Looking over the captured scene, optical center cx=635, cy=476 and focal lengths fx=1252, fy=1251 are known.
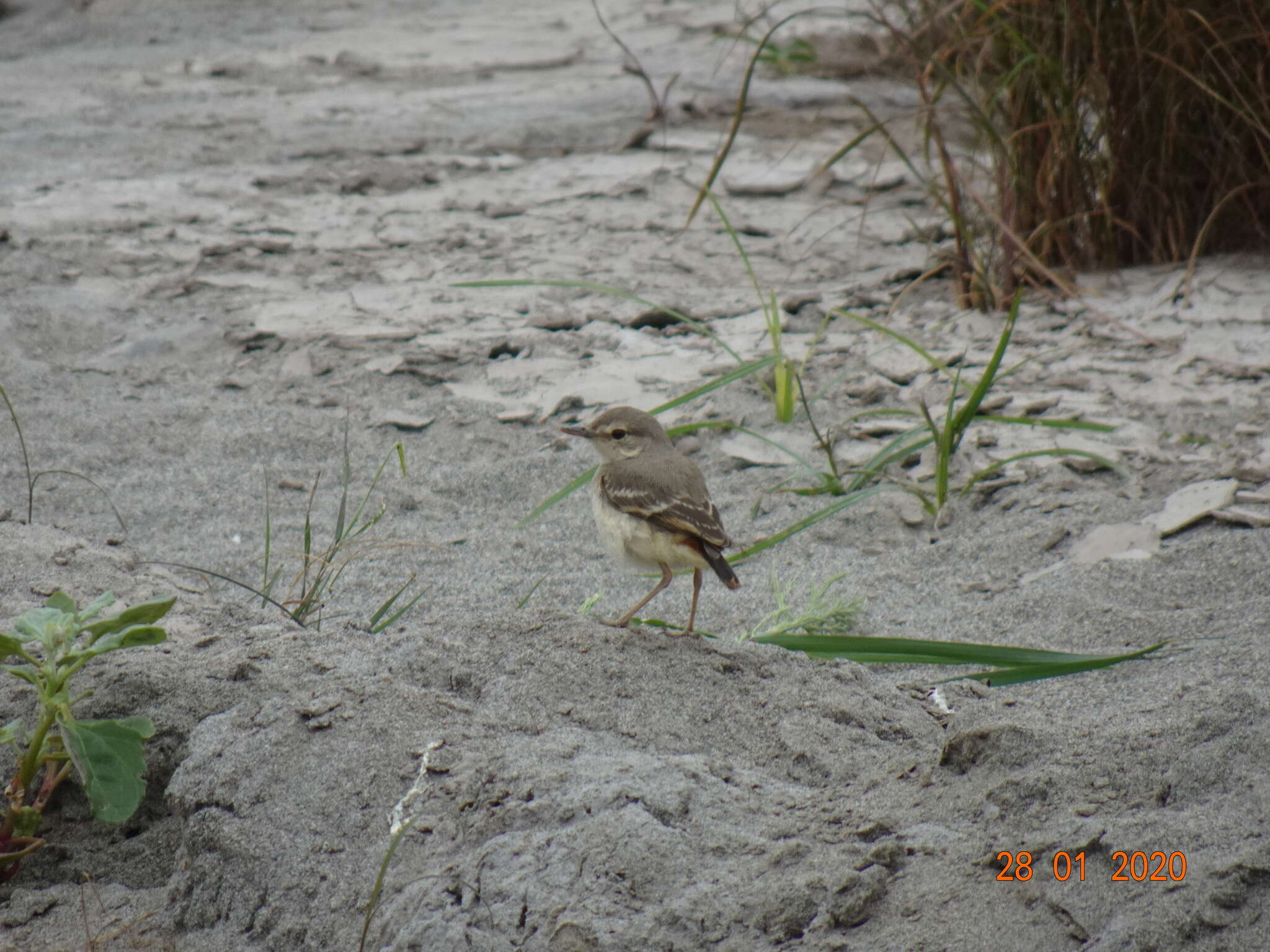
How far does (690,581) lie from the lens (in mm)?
4164

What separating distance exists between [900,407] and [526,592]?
202cm

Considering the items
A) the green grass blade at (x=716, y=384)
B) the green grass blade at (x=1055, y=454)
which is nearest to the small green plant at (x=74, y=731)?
the green grass blade at (x=716, y=384)

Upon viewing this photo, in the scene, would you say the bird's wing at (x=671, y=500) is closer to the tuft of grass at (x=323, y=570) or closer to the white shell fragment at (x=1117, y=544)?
the tuft of grass at (x=323, y=570)

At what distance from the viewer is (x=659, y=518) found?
327 centimetres

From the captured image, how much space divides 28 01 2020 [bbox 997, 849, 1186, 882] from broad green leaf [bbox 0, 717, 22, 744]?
5.93ft

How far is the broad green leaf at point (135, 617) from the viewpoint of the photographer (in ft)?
7.81

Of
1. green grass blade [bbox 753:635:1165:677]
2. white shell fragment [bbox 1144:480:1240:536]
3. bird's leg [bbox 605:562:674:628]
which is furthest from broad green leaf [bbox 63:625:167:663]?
white shell fragment [bbox 1144:480:1240:536]

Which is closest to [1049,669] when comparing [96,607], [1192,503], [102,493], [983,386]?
[1192,503]

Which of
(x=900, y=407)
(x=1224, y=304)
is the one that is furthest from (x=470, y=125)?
(x=1224, y=304)

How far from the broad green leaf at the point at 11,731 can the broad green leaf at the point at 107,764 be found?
0.10 meters

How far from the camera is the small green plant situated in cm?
234

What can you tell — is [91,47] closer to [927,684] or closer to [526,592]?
[526,592]

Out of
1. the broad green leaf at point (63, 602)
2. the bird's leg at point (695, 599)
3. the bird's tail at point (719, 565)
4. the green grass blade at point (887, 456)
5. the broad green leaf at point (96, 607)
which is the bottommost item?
the green grass blade at point (887, 456)

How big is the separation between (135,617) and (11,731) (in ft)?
1.02
